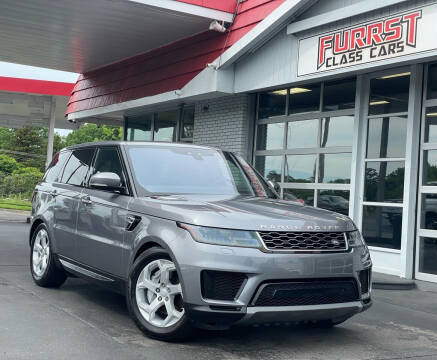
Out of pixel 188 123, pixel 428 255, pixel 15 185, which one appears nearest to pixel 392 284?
pixel 428 255

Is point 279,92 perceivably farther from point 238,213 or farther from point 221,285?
point 221,285

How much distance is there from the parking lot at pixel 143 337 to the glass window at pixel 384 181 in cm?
273

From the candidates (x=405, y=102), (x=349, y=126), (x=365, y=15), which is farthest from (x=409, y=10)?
(x=349, y=126)

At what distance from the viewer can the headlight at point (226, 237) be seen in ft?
15.0

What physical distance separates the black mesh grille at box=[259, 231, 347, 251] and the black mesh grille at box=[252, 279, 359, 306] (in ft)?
0.85

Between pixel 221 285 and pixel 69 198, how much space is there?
2.67 m

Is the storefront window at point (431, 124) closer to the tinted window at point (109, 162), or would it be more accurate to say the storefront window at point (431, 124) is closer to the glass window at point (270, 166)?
the glass window at point (270, 166)

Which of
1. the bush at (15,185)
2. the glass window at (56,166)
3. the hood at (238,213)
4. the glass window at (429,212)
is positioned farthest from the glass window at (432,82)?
the bush at (15,185)

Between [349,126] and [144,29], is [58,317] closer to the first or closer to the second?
[349,126]

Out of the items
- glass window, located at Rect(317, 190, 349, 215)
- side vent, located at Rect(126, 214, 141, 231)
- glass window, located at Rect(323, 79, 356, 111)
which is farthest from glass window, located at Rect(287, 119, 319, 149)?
side vent, located at Rect(126, 214, 141, 231)

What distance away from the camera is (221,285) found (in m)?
4.52

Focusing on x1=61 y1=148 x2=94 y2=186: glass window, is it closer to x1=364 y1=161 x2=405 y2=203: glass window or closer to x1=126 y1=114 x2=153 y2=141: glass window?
x1=364 y1=161 x2=405 y2=203: glass window

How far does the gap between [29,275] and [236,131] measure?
5864mm

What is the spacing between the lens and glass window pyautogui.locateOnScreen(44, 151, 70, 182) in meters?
7.39
